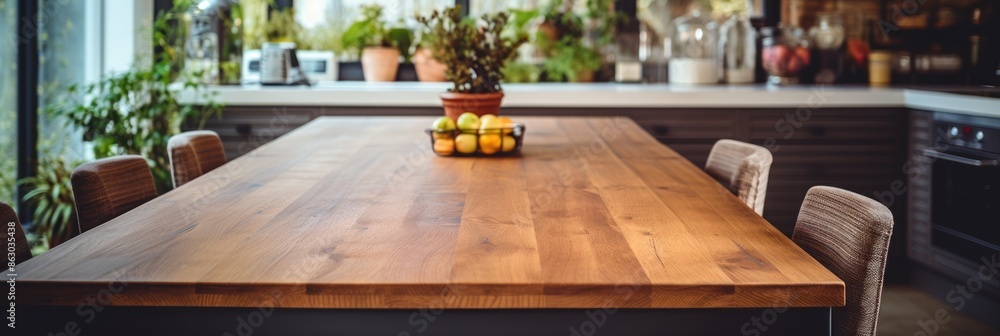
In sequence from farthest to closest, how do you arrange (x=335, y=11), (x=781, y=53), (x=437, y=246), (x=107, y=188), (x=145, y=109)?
(x=335, y=11) < (x=781, y=53) < (x=145, y=109) < (x=107, y=188) < (x=437, y=246)

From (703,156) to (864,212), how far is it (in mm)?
2976

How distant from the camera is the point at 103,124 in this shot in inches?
164

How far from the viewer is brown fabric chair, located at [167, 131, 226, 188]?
2689 mm

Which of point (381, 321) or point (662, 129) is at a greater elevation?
point (662, 129)

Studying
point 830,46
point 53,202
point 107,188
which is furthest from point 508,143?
point 830,46

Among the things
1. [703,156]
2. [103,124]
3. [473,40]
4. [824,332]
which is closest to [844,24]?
[703,156]

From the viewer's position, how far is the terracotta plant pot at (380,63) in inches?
203

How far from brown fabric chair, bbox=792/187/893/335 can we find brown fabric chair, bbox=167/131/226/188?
169 cm

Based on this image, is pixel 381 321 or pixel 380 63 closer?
pixel 381 321

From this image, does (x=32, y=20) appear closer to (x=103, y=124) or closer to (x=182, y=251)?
(x=103, y=124)

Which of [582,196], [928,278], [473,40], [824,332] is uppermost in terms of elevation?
[473,40]

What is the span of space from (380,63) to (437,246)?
377 centimetres

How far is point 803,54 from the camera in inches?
202

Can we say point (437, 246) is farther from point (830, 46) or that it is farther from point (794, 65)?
point (830, 46)
